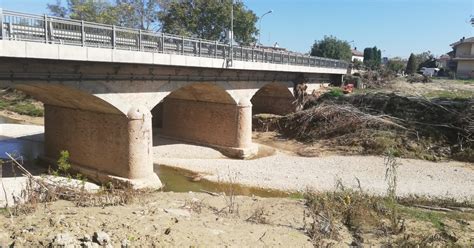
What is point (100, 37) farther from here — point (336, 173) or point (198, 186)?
point (336, 173)

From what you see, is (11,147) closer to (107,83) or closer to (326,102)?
(107,83)

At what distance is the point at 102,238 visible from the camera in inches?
252

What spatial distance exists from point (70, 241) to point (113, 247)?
2.18 ft

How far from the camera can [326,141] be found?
92.3 feet

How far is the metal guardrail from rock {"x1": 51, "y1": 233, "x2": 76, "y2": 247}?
27.1ft

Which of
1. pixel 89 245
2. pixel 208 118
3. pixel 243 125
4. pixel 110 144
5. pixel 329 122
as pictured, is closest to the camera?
pixel 89 245

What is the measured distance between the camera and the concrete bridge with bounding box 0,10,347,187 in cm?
1356

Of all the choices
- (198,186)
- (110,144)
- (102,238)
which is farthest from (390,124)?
(102,238)

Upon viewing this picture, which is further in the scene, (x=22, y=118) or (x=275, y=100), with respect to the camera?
(x=22, y=118)

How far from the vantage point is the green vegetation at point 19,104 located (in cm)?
3919

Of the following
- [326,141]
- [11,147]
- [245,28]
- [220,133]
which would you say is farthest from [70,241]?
[245,28]

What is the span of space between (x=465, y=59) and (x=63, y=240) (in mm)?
67717

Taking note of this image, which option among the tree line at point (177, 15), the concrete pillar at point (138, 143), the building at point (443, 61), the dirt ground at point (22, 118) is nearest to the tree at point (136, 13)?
the tree line at point (177, 15)

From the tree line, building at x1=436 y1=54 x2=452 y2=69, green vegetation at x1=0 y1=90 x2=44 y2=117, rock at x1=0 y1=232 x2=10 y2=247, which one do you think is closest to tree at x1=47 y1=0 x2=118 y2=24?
the tree line
